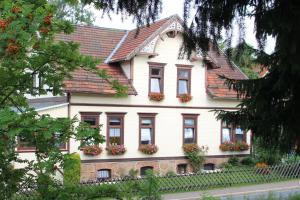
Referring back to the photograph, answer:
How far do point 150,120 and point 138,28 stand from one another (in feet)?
63.6

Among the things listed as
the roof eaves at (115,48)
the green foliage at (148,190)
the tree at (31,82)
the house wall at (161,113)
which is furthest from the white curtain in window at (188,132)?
the tree at (31,82)

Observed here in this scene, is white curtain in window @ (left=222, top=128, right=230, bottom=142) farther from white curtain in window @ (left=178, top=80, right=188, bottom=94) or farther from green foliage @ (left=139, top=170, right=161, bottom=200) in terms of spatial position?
green foliage @ (left=139, top=170, right=161, bottom=200)

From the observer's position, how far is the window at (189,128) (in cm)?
2556

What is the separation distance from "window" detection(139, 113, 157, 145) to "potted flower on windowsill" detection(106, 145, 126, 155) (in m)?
1.23

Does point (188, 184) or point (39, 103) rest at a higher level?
point (39, 103)

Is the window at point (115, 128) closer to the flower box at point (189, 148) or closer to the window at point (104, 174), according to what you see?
the window at point (104, 174)

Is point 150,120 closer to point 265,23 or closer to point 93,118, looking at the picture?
point 93,118

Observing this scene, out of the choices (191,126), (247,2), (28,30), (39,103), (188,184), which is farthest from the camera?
(191,126)

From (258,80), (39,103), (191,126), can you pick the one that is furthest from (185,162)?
(258,80)

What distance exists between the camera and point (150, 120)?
24.5 meters

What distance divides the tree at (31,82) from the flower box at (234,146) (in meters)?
21.3

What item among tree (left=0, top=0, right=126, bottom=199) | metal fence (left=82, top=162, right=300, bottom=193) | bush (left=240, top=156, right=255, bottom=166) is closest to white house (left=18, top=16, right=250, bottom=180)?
bush (left=240, top=156, right=255, bottom=166)

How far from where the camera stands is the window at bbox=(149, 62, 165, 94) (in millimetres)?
24425

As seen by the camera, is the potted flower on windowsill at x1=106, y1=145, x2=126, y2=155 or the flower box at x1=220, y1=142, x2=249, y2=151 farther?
the flower box at x1=220, y1=142, x2=249, y2=151
